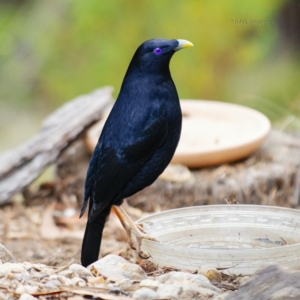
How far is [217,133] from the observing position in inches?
235

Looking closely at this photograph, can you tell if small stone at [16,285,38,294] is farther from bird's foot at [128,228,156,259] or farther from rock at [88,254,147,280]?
bird's foot at [128,228,156,259]

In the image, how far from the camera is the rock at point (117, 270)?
9.50 ft

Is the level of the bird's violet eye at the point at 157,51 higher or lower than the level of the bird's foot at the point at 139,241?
higher

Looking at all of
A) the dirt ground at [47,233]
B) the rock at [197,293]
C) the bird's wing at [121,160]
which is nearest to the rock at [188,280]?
the rock at [197,293]

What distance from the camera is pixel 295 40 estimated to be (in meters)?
7.73

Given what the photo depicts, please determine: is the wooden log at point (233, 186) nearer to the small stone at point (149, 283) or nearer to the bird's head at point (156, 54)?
the bird's head at point (156, 54)

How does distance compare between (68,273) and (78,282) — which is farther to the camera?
(68,273)

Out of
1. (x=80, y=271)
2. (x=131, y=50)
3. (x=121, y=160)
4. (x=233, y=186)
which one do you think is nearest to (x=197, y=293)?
(x=80, y=271)

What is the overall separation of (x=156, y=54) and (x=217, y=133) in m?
2.58

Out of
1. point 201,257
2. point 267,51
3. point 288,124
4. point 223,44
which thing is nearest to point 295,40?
point 267,51

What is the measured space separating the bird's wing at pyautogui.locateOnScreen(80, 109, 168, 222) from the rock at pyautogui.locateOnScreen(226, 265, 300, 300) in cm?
107

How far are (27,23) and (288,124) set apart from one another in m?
3.69

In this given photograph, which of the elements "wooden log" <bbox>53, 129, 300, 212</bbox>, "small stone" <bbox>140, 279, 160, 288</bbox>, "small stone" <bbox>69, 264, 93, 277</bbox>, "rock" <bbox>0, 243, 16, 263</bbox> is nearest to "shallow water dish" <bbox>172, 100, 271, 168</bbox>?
"wooden log" <bbox>53, 129, 300, 212</bbox>

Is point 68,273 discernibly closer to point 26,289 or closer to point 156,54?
point 26,289
